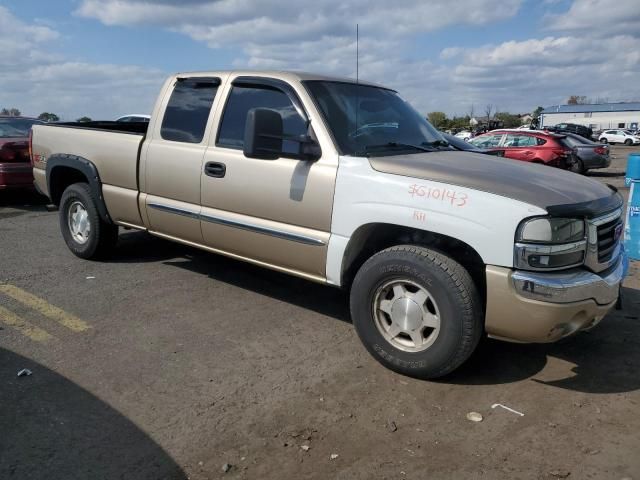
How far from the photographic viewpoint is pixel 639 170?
7.18m

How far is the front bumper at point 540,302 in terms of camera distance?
3.18 m

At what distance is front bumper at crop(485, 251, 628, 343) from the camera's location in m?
3.18

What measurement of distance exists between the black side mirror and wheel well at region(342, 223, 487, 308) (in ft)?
2.84

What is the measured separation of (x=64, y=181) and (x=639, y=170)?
7.07 metres

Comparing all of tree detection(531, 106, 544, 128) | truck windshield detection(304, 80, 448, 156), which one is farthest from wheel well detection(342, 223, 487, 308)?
tree detection(531, 106, 544, 128)

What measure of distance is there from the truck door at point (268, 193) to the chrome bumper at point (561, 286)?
1.39 meters

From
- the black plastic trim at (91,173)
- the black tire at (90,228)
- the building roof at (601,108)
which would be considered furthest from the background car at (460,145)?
the building roof at (601,108)

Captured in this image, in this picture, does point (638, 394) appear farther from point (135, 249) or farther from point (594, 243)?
point (135, 249)

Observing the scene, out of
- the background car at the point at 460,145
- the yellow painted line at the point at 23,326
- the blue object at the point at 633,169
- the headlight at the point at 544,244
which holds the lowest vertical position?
the yellow painted line at the point at 23,326

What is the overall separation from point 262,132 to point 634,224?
5069mm

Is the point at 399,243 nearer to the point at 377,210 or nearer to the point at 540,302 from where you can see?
the point at 377,210

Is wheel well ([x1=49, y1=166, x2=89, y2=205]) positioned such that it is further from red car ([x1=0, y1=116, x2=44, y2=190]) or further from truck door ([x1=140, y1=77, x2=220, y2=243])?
red car ([x1=0, y1=116, x2=44, y2=190])

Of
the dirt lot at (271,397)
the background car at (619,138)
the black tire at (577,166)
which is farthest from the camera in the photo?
the background car at (619,138)

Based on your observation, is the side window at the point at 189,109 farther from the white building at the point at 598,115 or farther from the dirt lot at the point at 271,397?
the white building at the point at 598,115
